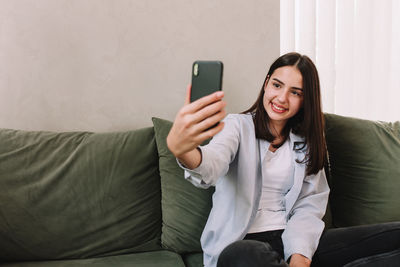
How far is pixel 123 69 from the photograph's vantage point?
1767mm

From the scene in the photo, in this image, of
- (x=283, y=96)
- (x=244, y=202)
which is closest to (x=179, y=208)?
(x=244, y=202)

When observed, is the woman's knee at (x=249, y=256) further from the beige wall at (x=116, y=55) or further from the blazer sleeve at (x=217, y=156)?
the beige wall at (x=116, y=55)

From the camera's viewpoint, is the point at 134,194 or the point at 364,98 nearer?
the point at 134,194

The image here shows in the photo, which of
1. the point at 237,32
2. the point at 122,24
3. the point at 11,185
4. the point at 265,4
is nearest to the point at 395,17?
the point at 265,4

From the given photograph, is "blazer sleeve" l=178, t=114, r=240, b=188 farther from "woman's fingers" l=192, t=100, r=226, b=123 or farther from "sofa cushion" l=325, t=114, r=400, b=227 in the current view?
"sofa cushion" l=325, t=114, r=400, b=227

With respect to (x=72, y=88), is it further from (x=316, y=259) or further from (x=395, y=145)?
(x=395, y=145)

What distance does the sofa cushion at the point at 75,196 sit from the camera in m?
1.42

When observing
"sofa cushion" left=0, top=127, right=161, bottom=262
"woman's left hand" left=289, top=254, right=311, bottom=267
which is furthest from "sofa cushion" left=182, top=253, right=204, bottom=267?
"woman's left hand" left=289, top=254, right=311, bottom=267

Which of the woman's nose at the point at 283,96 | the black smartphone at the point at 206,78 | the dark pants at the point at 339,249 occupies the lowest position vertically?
the dark pants at the point at 339,249

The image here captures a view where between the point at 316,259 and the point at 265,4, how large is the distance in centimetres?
119

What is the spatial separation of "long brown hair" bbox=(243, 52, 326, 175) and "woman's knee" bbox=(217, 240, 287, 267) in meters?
0.44

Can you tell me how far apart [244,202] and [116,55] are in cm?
89

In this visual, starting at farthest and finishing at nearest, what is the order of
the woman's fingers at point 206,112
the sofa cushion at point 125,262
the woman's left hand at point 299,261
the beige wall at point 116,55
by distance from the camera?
the beige wall at point 116,55
the sofa cushion at point 125,262
the woman's left hand at point 299,261
the woman's fingers at point 206,112

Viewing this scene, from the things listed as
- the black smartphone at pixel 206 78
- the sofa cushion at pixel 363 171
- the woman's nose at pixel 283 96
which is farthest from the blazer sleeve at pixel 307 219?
the black smartphone at pixel 206 78
